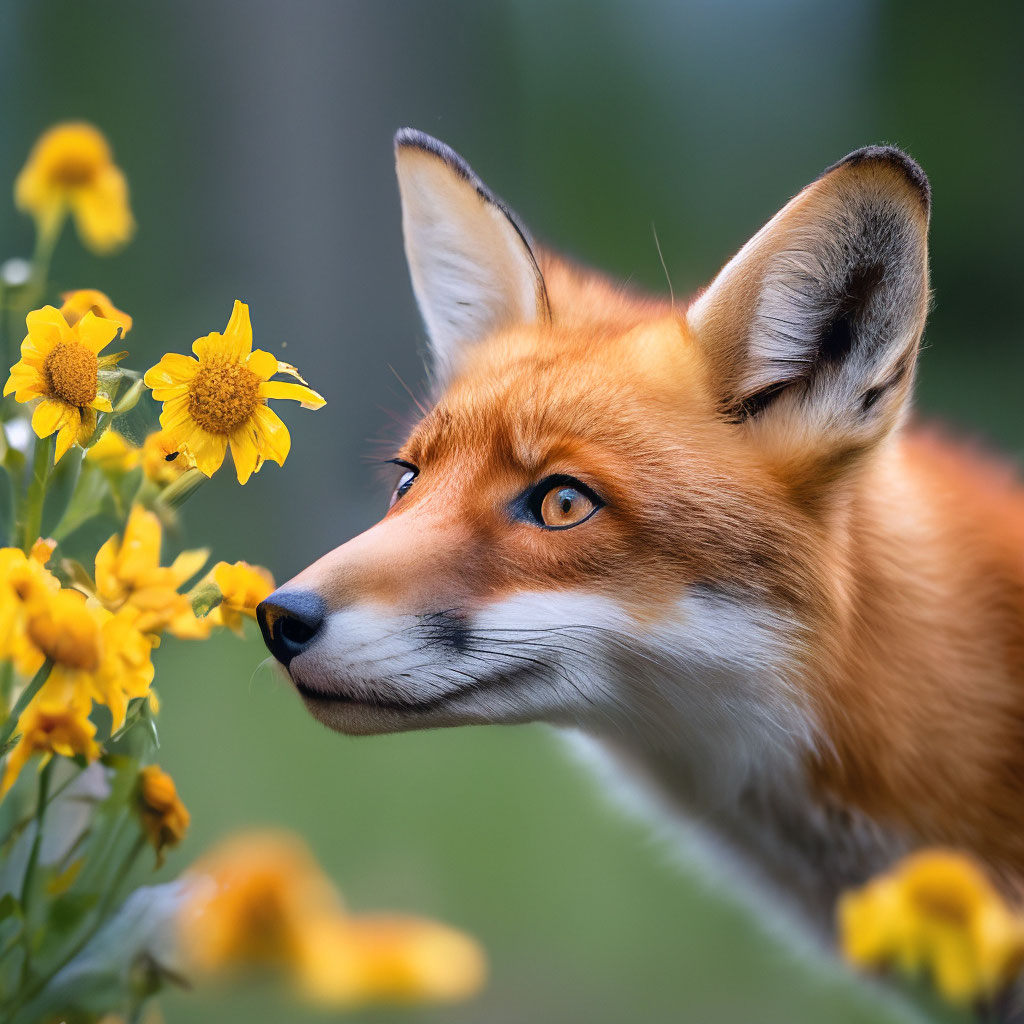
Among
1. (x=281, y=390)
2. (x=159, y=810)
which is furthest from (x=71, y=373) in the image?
(x=159, y=810)

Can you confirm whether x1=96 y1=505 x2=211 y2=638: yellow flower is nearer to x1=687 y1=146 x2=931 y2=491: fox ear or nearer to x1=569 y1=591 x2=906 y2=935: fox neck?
x1=569 y1=591 x2=906 y2=935: fox neck

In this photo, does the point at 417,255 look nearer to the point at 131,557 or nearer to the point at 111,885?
the point at 131,557

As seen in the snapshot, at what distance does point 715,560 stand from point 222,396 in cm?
37

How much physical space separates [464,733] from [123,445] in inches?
59.7

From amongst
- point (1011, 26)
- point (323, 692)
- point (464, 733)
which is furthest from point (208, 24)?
point (323, 692)

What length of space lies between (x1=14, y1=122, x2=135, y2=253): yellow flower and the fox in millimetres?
233

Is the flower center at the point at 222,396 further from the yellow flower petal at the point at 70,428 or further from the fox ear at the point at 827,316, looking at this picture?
the fox ear at the point at 827,316

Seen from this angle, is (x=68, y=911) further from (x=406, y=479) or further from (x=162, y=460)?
(x=406, y=479)

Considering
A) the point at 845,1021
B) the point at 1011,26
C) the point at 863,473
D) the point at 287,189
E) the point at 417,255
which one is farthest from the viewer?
the point at 1011,26

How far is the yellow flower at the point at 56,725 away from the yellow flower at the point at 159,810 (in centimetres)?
6

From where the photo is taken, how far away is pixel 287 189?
222 cm

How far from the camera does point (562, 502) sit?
75 cm

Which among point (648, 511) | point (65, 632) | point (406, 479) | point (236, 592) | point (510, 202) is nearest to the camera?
point (65, 632)

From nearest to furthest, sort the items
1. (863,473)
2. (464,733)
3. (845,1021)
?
(863,473), (845,1021), (464,733)
